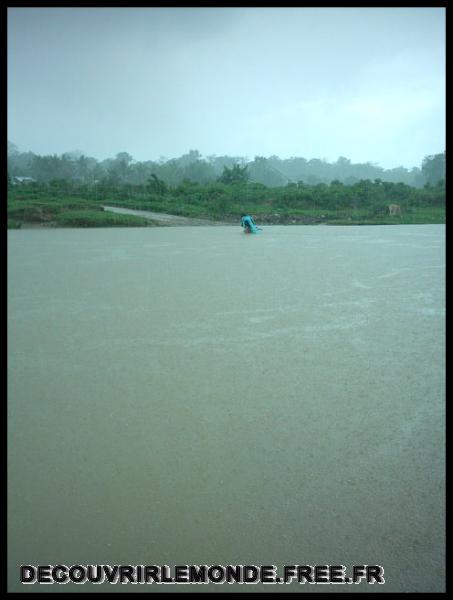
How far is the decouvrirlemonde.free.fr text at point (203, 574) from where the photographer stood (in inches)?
50.0

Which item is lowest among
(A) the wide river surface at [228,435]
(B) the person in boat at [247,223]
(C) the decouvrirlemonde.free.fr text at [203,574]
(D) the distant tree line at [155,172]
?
(C) the decouvrirlemonde.free.fr text at [203,574]

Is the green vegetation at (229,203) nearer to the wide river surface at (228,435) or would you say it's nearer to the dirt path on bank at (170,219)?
the dirt path on bank at (170,219)

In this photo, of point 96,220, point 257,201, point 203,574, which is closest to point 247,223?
point 96,220

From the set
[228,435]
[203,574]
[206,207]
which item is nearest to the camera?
[203,574]

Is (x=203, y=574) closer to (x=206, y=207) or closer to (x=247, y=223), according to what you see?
(x=247, y=223)

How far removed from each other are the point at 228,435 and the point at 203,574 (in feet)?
2.14

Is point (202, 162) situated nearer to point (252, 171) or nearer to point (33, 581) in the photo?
point (252, 171)

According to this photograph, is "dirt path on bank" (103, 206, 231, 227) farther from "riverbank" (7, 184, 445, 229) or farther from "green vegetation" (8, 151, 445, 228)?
"green vegetation" (8, 151, 445, 228)

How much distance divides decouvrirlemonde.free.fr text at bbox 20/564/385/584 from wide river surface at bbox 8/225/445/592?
17 millimetres

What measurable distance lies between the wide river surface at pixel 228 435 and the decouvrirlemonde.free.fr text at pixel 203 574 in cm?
2

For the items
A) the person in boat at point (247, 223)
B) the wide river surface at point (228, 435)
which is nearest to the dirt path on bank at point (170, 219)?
the person in boat at point (247, 223)

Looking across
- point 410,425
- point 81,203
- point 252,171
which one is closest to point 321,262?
point 410,425

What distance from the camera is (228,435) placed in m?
1.90

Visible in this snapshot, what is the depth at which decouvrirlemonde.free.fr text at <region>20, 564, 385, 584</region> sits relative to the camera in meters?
1.27
